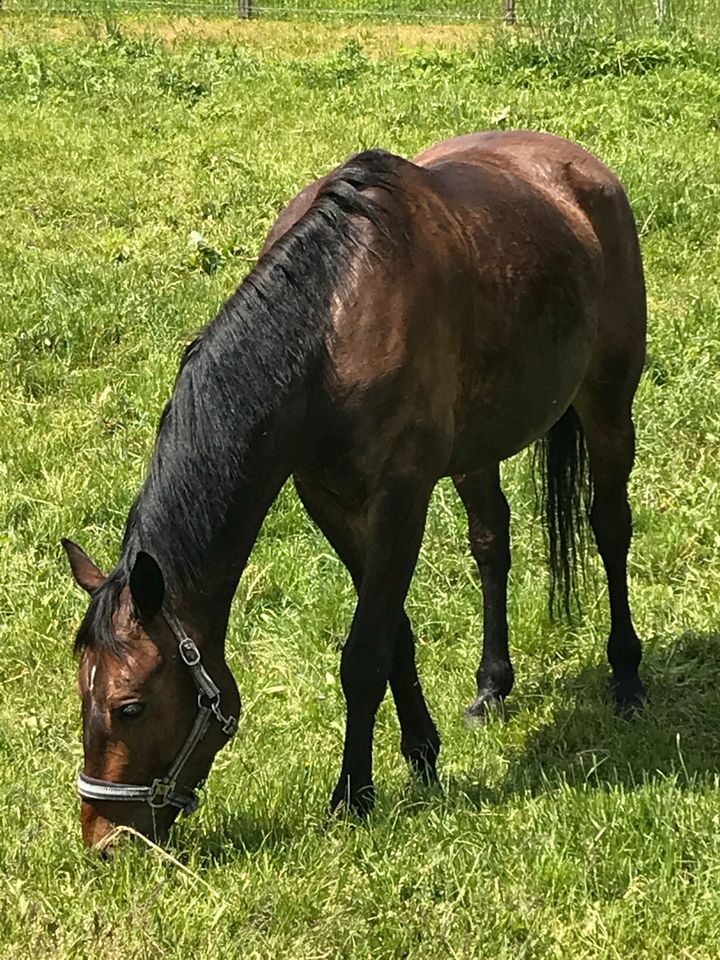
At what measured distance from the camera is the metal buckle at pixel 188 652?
3.40 metres

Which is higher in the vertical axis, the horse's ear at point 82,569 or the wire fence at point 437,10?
the wire fence at point 437,10

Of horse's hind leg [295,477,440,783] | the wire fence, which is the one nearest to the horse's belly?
horse's hind leg [295,477,440,783]

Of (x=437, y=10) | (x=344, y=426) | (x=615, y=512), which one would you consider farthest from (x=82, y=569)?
(x=437, y=10)

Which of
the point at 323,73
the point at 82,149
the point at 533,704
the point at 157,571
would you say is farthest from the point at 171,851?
the point at 323,73

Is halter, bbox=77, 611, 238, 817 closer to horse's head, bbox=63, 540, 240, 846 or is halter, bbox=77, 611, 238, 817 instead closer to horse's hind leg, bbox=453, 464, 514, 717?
horse's head, bbox=63, 540, 240, 846

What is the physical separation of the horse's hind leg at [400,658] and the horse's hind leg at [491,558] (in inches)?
25.3

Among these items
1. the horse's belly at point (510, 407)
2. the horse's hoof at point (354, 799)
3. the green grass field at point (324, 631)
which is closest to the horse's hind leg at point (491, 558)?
the green grass field at point (324, 631)

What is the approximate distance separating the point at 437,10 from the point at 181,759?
1963 centimetres

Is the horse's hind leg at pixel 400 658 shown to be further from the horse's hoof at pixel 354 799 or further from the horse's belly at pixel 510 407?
the horse's belly at pixel 510 407

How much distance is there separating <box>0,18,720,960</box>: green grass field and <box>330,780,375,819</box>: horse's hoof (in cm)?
6

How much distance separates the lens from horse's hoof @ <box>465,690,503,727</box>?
4688mm

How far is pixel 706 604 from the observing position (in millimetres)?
5250

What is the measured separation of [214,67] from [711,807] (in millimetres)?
11729

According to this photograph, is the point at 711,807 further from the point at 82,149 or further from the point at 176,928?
the point at 82,149
